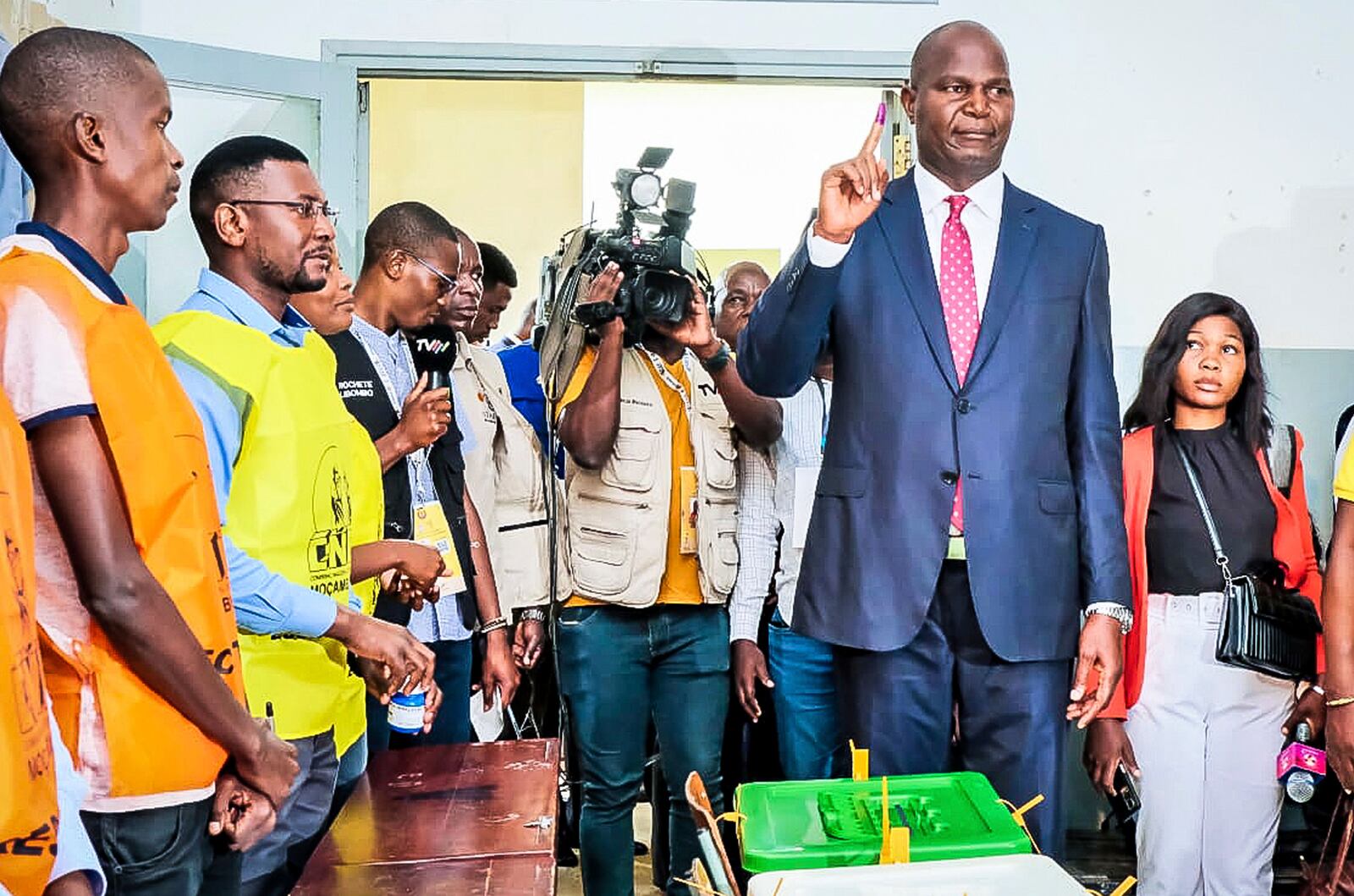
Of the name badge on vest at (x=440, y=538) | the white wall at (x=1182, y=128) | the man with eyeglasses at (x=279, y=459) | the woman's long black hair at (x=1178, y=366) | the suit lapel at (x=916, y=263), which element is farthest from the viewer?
the white wall at (x=1182, y=128)

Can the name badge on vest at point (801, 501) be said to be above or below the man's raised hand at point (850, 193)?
below

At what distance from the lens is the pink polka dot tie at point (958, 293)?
1.89 meters

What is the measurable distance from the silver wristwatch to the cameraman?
1.06m

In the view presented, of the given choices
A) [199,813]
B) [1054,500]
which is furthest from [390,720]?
[1054,500]

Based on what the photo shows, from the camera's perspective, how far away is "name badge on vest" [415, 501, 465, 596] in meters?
2.44

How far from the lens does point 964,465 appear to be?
1.85 metres

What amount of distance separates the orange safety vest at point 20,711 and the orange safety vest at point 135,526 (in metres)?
0.29

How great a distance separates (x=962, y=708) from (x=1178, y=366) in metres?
1.54

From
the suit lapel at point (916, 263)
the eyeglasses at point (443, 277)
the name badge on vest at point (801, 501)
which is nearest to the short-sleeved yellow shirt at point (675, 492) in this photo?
the name badge on vest at point (801, 501)

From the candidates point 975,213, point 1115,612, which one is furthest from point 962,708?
point 975,213

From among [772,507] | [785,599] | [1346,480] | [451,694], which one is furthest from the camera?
[772,507]

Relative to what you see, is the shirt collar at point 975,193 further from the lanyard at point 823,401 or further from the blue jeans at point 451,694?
the blue jeans at point 451,694

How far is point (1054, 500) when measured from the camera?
6.15 feet

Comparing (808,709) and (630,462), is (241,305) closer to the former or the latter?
(630,462)
